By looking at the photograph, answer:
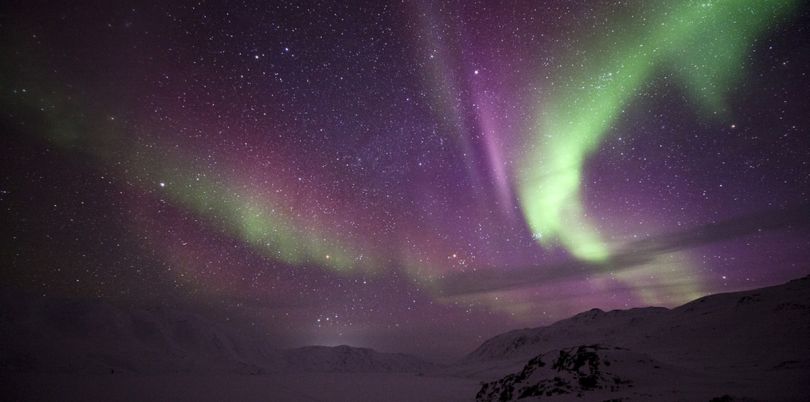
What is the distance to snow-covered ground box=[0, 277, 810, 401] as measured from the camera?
1731 centimetres

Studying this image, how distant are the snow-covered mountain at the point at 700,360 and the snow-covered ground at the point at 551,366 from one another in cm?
10

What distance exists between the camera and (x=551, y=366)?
20.2m

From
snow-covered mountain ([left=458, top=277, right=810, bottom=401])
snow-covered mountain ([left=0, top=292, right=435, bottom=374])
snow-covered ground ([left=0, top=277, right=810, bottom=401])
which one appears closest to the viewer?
snow-covered mountain ([left=458, top=277, right=810, bottom=401])

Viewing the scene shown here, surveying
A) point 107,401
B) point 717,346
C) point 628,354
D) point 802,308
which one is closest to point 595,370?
point 628,354

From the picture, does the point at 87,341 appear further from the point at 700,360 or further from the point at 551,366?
the point at 700,360

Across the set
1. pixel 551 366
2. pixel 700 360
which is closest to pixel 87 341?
pixel 551 366

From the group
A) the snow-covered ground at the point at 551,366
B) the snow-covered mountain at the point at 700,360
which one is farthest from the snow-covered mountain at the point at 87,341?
the snow-covered mountain at the point at 700,360

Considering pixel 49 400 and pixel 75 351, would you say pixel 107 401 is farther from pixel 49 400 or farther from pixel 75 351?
pixel 75 351

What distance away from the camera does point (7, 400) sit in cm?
2378

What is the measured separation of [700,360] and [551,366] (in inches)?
1505

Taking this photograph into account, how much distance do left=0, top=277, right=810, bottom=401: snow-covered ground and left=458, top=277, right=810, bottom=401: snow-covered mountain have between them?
0.10 metres

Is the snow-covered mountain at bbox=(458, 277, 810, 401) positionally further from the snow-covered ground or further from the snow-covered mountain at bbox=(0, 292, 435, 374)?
the snow-covered mountain at bbox=(0, 292, 435, 374)

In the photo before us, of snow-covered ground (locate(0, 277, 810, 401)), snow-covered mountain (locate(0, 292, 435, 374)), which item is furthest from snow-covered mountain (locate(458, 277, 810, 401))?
snow-covered mountain (locate(0, 292, 435, 374))

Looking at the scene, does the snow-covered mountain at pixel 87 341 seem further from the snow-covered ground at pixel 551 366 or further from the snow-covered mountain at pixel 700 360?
the snow-covered mountain at pixel 700 360
